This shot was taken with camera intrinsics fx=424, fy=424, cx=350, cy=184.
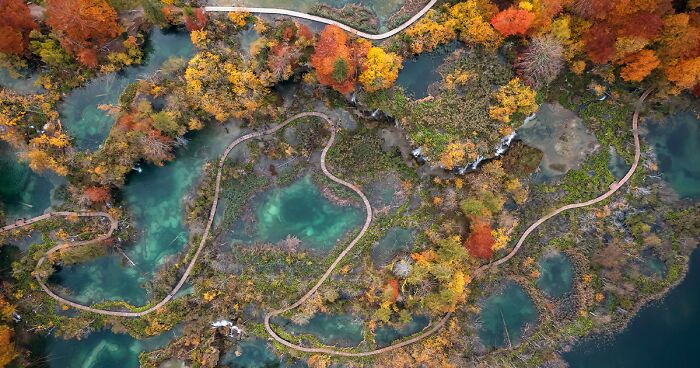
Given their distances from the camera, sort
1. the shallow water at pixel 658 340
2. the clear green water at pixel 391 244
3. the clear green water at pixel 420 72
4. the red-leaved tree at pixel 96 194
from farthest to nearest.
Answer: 1. the clear green water at pixel 391 244
2. the shallow water at pixel 658 340
3. the clear green water at pixel 420 72
4. the red-leaved tree at pixel 96 194

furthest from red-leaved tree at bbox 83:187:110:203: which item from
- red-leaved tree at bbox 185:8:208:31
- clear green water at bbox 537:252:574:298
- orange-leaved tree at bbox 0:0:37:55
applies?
clear green water at bbox 537:252:574:298

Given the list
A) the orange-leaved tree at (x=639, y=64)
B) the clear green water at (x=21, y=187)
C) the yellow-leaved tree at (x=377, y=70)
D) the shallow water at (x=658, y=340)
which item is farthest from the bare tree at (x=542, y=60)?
the clear green water at (x=21, y=187)

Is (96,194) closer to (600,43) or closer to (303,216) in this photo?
(303,216)

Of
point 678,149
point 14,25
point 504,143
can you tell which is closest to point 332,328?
point 504,143

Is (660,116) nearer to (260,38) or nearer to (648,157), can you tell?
(648,157)

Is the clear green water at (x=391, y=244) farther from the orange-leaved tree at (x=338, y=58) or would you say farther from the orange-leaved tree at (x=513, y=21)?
the orange-leaved tree at (x=513, y=21)

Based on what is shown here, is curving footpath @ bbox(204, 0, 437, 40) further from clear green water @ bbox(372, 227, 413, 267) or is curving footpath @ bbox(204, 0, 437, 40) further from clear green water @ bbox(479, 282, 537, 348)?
clear green water @ bbox(479, 282, 537, 348)

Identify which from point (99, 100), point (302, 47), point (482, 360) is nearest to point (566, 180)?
point (482, 360)
